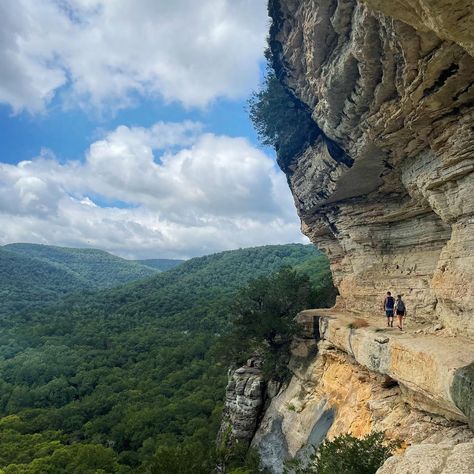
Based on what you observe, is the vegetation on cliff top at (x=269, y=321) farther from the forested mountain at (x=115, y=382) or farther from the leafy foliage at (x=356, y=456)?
the leafy foliage at (x=356, y=456)

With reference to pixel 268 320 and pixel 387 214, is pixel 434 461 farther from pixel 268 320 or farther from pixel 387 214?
pixel 268 320

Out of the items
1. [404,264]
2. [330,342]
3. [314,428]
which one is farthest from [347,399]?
[404,264]

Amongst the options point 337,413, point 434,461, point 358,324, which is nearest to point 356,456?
point 434,461

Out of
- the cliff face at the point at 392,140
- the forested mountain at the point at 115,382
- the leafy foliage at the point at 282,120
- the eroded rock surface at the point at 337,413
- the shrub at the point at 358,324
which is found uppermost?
the leafy foliage at the point at 282,120

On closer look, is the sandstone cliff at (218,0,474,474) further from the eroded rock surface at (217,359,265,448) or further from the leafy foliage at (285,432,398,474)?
the eroded rock surface at (217,359,265,448)

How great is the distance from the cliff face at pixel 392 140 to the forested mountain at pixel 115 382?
1312 cm

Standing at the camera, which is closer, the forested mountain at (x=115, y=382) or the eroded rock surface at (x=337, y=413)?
the eroded rock surface at (x=337, y=413)

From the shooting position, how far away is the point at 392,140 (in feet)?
49.0

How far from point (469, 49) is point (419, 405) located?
10420mm

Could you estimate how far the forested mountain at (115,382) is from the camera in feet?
121

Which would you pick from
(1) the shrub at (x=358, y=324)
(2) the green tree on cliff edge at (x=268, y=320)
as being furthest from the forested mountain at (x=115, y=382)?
(1) the shrub at (x=358, y=324)

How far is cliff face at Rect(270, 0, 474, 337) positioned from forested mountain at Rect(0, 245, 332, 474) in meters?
13.1

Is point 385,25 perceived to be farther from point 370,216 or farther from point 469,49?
point 370,216

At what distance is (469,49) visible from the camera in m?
7.79
